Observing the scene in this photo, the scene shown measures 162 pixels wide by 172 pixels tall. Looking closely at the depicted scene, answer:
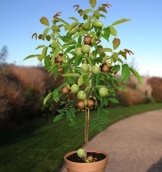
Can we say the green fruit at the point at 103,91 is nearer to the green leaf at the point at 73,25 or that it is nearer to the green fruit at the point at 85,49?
the green fruit at the point at 85,49

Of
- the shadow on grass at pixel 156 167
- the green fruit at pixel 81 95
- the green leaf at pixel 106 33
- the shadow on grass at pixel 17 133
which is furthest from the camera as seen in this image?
the shadow on grass at pixel 17 133

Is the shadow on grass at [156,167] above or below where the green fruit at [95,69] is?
below

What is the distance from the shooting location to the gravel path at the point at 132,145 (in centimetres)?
724

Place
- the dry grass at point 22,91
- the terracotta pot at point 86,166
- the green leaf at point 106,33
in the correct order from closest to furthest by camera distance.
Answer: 1. the green leaf at point 106,33
2. the terracotta pot at point 86,166
3. the dry grass at point 22,91

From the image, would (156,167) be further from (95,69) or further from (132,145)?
(95,69)

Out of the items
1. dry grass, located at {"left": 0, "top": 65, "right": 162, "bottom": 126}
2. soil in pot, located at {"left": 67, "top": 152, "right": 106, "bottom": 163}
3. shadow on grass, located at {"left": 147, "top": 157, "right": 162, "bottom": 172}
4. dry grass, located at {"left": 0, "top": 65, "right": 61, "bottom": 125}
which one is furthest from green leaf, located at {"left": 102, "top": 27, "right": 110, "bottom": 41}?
dry grass, located at {"left": 0, "top": 65, "right": 61, "bottom": 125}

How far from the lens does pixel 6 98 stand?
36.1ft

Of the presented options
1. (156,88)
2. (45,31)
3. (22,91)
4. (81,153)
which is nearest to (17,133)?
(22,91)

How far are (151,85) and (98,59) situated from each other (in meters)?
24.2

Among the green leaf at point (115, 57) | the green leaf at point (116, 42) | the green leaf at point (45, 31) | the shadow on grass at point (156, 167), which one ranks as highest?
the green leaf at point (45, 31)

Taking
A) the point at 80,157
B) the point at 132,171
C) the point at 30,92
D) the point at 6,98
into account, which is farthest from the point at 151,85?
the point at 80,157

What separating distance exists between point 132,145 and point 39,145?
2.33m

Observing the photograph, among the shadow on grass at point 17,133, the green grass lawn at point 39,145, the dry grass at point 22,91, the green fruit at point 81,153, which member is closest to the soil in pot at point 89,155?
the green fruit at point 81,153

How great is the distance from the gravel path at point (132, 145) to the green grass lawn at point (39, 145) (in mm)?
553
